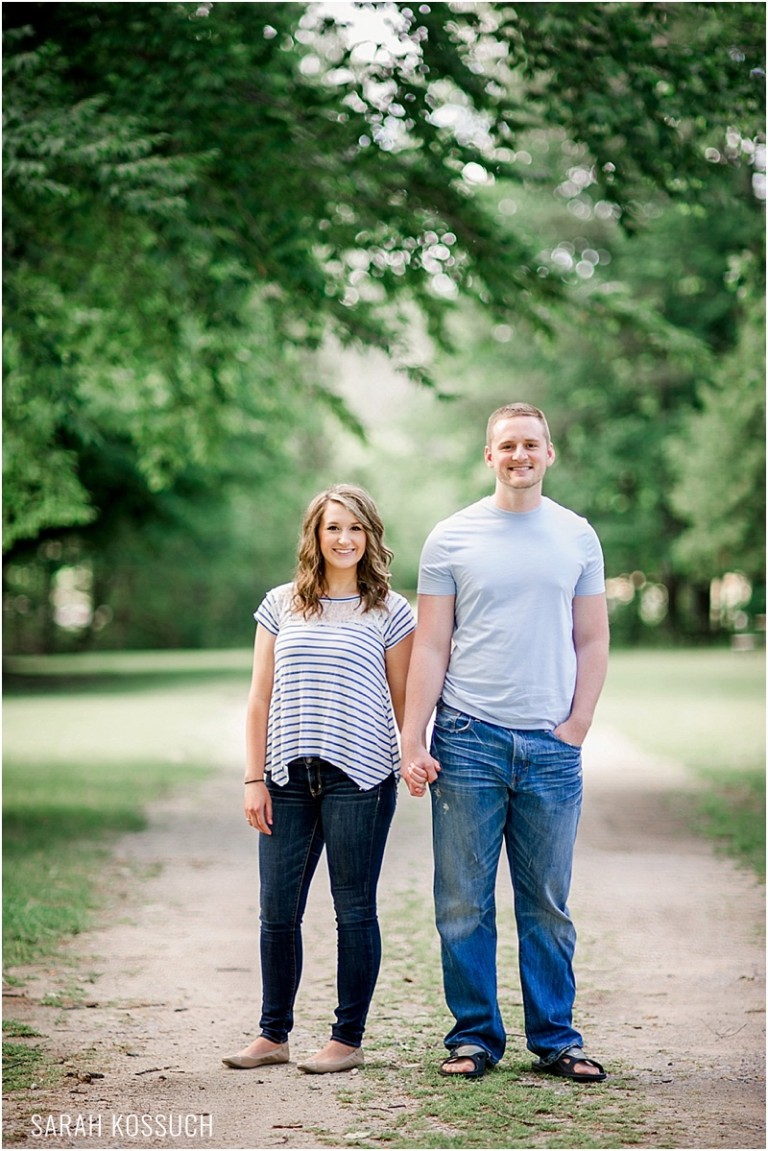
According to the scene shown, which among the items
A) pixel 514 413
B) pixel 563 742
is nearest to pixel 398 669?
pixel 563 742

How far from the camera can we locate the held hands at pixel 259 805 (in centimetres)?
471

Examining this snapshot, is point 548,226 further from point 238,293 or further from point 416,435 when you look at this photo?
point 238,293

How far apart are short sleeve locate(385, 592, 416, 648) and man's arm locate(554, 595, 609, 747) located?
58 cm

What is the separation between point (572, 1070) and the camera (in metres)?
4.66

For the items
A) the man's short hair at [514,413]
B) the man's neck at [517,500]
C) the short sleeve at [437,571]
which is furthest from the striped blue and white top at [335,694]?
the man's short hair at [514,413]

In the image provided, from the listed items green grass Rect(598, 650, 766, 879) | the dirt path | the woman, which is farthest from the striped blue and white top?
green grass Rect(598, 650, 766, 879)

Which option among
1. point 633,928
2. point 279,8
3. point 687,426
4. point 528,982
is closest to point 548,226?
point 687,426

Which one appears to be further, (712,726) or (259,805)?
(712,726)

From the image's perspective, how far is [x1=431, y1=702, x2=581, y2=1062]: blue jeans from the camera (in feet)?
15.4

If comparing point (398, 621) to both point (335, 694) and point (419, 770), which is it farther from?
point (419, 770)

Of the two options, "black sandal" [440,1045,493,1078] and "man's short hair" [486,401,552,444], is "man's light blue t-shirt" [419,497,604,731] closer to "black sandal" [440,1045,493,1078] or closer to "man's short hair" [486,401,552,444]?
"man's short hair" [486,401,552,444]

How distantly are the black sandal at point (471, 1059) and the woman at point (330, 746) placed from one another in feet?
1.11

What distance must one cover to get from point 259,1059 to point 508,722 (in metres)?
1.49

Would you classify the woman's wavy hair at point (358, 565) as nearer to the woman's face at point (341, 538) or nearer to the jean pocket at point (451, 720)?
the woman's face at point (341, 538)
